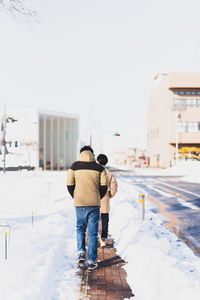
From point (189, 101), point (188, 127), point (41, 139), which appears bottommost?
point (41, 139)

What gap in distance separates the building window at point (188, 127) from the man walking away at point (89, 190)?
155 ft

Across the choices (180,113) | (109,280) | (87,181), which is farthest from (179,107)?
(109,280)

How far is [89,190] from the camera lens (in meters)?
4.42

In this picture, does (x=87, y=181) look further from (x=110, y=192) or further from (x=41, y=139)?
(x=41, y=139)

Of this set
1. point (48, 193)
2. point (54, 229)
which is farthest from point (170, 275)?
point (48, 193)

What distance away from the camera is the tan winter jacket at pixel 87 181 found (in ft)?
14.5

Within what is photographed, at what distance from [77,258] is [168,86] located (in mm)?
47962

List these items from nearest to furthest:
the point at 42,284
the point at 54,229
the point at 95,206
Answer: the point at 42,284, the point at 95,206, the point at 54,229

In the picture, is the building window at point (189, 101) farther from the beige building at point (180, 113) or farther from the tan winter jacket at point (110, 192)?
the tan winter jacket at point (110, 192)

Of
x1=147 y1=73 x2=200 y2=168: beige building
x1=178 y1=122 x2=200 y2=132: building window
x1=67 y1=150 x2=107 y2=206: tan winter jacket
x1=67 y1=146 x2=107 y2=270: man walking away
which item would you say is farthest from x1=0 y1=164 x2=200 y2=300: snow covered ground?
x1=178 y1=122 x2=200 y2=132: building window

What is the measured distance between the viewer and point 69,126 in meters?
54.1

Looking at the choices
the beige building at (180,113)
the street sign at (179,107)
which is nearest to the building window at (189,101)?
the beige building at (180,113)

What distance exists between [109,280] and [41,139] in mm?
48240

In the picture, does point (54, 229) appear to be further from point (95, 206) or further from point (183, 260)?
point (183, 260)
